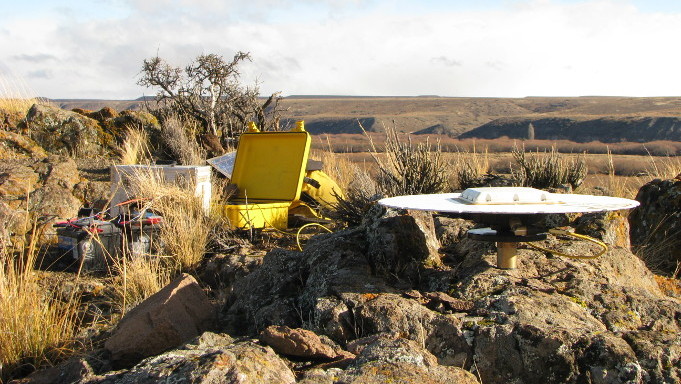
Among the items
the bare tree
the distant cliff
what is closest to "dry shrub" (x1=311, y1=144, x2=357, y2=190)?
the bare tree

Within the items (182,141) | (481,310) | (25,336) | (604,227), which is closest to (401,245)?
(481,310)

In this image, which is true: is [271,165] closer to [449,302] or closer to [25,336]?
[25,336]

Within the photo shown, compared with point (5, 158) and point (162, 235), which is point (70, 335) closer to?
point (162, 235)

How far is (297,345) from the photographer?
9.25 ft

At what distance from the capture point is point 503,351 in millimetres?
2965

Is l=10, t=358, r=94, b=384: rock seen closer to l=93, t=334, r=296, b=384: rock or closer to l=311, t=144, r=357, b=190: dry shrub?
l=93, t=334, r=296, b=384: rock

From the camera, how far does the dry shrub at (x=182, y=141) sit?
479 inches

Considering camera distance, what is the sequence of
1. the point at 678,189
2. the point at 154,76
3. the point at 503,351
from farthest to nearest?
1. the point at 154,76
2. the point at 678,189
3. the point at 503,351

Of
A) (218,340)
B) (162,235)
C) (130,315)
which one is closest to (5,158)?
(162,235)

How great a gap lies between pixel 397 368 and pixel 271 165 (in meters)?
5.98

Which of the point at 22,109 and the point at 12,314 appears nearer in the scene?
the point at 12,314

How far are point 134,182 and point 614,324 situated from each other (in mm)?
5218

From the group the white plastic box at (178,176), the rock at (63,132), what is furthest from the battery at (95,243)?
the rock at (63,132)

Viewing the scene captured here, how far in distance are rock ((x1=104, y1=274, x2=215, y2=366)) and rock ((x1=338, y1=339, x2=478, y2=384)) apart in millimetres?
1376
